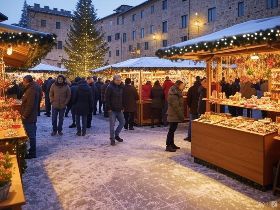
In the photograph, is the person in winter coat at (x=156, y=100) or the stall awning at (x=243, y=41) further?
the person in winter coat at (x=156, y=100)

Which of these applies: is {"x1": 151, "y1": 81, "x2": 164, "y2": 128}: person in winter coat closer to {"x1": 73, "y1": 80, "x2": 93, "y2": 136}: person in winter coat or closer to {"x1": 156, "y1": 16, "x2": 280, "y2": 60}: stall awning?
{"x1": 73, "y1": 80, "x2": 93, "y2": 136}: person in winter coat

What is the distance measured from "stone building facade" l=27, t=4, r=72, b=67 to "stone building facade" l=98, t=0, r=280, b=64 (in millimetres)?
6526

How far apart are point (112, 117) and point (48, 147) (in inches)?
76.9

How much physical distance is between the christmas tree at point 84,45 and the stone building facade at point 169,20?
7.42m

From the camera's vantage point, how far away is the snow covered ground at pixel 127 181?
523 centimetres

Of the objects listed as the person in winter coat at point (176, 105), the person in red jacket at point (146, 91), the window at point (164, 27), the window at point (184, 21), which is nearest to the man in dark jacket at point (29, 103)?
the person in winter coat at point (176, 105)

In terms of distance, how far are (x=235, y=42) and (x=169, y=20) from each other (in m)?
32.6

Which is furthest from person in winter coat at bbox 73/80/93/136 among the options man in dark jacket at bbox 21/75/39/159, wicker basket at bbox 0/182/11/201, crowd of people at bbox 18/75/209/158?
wicker basket at bbox 0/182/11/201

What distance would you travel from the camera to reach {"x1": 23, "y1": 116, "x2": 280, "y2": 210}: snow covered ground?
523 centimetres

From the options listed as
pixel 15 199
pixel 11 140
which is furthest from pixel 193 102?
pixel 15 199

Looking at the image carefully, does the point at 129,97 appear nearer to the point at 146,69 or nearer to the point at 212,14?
the point at 146,69

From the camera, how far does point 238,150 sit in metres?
6.33

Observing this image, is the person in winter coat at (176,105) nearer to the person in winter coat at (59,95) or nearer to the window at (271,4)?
the person in winter coat at (59,95)

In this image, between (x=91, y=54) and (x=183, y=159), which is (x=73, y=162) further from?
(x=91, y=54)
